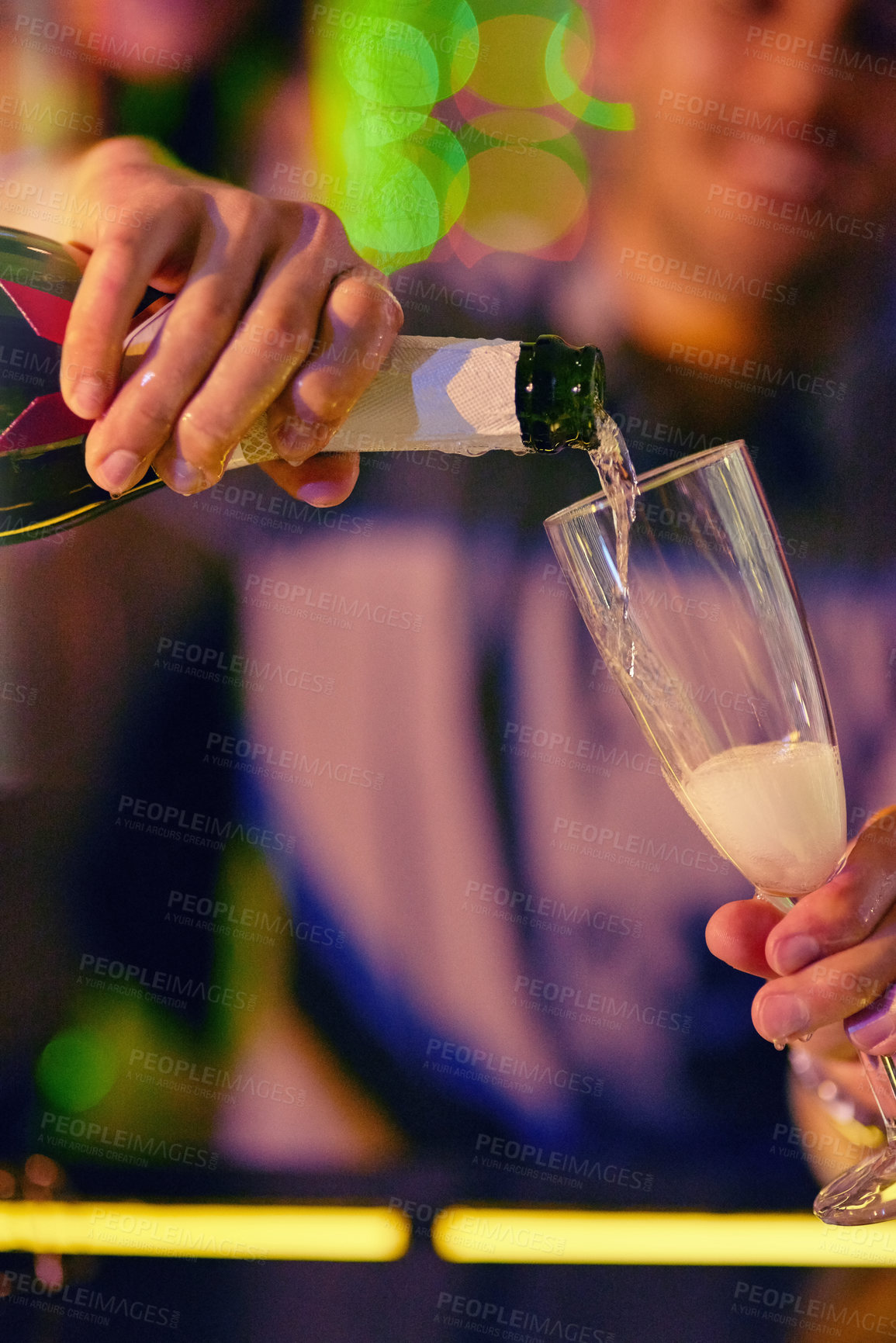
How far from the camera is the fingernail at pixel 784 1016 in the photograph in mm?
564

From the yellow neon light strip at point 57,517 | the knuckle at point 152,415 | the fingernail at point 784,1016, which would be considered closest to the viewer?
the knuckle at point 152,415

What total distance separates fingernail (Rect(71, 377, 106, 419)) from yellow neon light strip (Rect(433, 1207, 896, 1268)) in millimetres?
1258

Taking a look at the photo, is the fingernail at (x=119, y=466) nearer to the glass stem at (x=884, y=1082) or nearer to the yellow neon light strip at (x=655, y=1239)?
the glass stem at (x=884, y=1082)

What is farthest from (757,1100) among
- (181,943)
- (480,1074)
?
(181,943)

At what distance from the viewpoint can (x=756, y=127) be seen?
1.38m

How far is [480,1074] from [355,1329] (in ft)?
1.40

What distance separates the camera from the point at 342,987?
1.32 m

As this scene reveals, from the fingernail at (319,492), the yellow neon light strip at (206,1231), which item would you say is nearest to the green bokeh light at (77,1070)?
the yellow neon light strip at (206,1231)

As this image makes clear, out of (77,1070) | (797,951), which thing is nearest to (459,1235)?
(77,1070)

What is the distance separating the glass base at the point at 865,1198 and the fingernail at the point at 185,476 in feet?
1.95

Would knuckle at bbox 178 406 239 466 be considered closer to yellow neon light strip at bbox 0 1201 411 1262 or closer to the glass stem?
the glass stem

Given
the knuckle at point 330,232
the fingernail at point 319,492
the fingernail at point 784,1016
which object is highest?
the knuckle at point 330,232

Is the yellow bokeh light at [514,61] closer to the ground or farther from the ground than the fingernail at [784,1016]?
farther from the ground

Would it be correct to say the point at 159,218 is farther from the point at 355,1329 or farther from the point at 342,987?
the point at 355,1329
